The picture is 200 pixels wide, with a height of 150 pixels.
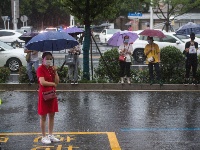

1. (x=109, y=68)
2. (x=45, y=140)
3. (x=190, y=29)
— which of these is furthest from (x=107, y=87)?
(x=45, y=140)

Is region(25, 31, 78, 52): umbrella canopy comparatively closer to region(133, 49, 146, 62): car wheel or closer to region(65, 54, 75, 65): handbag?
region(65, 54, 75, 65): handbag

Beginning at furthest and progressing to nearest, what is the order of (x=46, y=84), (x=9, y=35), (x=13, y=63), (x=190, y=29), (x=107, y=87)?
(x=9, y=35)
(x=13, y=63)
(x=190, y=29)
(x=107, y=87)
(x=46, y=84)

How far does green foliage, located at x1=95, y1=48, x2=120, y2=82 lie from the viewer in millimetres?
15367

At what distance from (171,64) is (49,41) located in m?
6.41

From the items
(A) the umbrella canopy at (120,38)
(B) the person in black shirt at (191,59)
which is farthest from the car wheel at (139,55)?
(B) the person in black shirt at (191,59)

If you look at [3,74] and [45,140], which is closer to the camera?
[45,140]

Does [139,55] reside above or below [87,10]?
below

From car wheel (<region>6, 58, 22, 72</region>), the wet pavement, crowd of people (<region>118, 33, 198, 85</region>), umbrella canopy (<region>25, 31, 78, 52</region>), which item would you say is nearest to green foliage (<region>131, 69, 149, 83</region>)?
crowd of people (<region>118, 33, 198, 85</region>)

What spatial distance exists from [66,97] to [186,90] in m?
3.82

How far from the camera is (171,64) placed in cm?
1534

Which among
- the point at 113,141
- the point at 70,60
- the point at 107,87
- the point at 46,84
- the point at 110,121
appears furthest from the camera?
the point at 70,60

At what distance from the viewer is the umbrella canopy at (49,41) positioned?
9500 mm

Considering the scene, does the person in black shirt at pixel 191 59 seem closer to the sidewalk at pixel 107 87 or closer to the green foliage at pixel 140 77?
the sidewalk at pixel 107 87

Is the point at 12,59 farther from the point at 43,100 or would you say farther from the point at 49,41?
the point at 43,100
